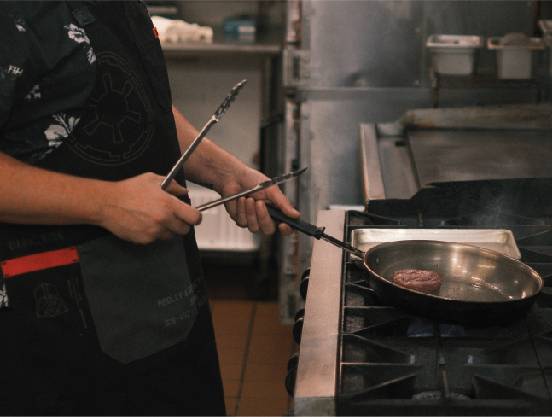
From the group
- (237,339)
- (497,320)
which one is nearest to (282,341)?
(237,339)

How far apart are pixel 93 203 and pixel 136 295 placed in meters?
0.23

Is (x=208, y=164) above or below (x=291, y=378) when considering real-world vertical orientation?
above

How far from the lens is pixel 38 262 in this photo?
1.42 metres

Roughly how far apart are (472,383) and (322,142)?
6.08 ft

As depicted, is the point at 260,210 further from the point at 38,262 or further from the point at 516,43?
the point at 516,43

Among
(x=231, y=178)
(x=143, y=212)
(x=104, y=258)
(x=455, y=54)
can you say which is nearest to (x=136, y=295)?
(x=104, y=258)

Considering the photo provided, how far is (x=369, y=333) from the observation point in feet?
4.24

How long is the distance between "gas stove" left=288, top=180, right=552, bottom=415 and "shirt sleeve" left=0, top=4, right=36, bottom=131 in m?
0.57

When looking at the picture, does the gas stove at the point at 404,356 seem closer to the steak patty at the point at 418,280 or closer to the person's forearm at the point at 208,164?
the steak patty at the point at 418,280

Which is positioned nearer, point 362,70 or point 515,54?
point 515,54

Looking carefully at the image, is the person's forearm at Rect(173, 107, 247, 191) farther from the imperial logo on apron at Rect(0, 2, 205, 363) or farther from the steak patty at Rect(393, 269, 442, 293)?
the steak patty at Rect(393, 269, 442, 293)

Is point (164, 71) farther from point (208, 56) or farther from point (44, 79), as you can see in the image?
point (208, 56)

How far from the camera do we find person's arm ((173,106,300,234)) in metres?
1.59

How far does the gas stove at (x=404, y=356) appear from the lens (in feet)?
3.56
